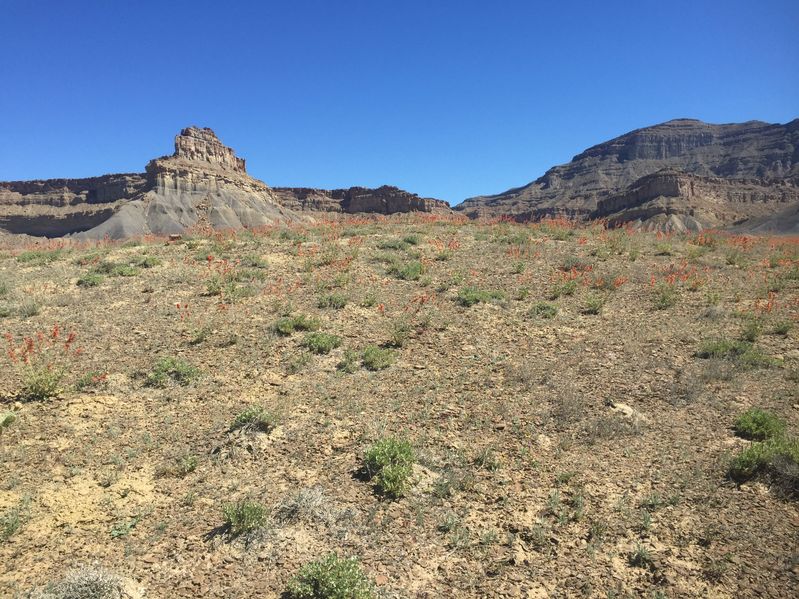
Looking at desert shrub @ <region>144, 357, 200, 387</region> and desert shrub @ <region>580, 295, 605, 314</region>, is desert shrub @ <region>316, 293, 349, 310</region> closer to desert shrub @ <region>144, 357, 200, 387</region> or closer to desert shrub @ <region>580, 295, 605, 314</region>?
desert shrub @ <region>144, 357, 200, 387</region>

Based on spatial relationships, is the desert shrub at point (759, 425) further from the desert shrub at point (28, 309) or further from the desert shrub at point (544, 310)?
the desert shrub at point (28, 309)

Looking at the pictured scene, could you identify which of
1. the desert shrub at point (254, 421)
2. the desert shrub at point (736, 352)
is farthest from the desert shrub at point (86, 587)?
the desert shrub at point (736, 352)

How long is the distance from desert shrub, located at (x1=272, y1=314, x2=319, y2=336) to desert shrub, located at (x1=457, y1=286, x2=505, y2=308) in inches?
134

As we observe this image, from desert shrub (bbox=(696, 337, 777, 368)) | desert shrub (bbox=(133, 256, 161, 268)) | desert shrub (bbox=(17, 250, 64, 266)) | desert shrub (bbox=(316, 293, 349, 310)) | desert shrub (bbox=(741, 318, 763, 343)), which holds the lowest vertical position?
desert shrub (bbox=(696, 337, 777, 368))

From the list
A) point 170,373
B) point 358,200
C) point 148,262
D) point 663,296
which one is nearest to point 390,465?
point 170,373

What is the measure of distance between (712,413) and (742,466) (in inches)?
54.0

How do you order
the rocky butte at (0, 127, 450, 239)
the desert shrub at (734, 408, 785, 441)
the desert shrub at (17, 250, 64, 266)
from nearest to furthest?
1. the desert shrub at (734, 408, 785, 441)
2. the desert shrub at (17, 250, 64, 266)
3. the rocky butte at (0, 127, 450, 239)

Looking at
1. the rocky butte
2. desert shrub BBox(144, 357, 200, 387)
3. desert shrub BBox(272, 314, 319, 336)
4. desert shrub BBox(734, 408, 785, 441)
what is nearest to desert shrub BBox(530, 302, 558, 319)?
desert shrub BBox(734, 408, 785, 441)

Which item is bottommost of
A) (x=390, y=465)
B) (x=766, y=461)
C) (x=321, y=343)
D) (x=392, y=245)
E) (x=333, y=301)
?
(x=390, y=465)

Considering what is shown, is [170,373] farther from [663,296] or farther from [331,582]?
[663,296]

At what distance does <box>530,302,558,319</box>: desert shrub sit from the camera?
958 centimetres

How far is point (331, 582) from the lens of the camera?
12.3 feet

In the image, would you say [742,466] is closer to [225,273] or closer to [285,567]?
[285,567]

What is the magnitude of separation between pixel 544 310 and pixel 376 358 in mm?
4182
